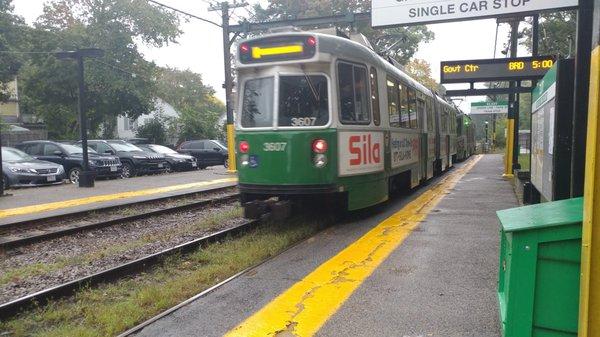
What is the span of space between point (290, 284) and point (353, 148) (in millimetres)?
3270

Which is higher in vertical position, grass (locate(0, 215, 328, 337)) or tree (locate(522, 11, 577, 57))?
tree (locate(522, 11, 577, 57))

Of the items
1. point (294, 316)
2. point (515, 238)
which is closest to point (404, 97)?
point (294, 316)

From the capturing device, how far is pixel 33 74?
3284 centimetres

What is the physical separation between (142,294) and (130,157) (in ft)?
54.5

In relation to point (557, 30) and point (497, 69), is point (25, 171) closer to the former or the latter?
point (497, 69)

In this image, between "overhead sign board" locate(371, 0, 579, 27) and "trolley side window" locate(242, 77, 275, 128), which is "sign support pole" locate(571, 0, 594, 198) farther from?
"overhead sign board" locate(371, 0, 579, 27)

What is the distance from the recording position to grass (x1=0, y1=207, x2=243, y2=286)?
19.5 feet

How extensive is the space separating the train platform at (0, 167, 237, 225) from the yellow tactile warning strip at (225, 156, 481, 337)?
6284 mm

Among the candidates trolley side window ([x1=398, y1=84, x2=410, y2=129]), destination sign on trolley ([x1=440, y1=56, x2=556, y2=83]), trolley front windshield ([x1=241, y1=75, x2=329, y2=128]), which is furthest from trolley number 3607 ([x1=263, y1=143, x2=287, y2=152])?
destination sign on trolley ([x1=440, y1=56, x2=556, y2=83])

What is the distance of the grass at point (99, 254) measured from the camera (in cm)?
593

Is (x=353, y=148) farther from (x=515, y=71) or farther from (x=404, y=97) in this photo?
(x=515, y=71)

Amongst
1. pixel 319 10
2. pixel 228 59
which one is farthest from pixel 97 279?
pixel 319 10

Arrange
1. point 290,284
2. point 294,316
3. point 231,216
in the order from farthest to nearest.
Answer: point 231,216 < point 290,284 < point 294,316

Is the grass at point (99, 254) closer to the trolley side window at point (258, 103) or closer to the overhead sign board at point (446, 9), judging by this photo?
the trolley side window at point (258, 103)
